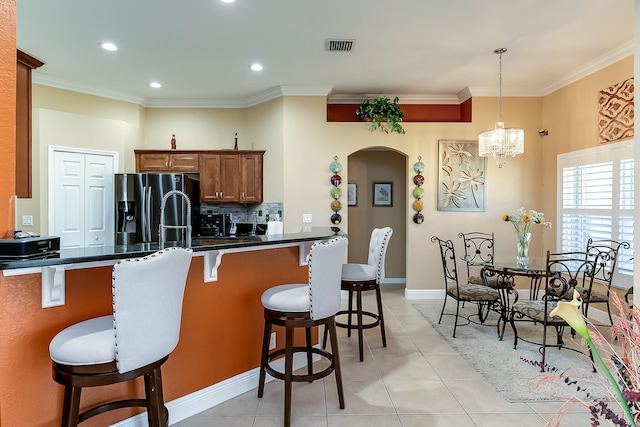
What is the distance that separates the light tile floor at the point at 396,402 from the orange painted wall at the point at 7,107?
1.57 meters

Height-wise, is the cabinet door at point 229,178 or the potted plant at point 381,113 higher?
the potted plant at point 381,113

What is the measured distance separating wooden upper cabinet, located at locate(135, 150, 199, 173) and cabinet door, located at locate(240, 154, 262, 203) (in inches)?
27.9

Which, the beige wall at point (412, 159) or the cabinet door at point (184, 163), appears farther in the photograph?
the cabinet door at point (184, 163)

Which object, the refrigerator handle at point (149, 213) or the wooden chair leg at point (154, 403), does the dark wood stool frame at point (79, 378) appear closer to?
the wooden chair leg at point (154, 403)

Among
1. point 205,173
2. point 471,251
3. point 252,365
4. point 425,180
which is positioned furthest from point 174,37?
point 471,251

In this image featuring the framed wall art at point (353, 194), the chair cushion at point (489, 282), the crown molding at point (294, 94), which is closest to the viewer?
the chair cushion at point (489, 282)

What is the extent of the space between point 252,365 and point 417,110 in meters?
4.32

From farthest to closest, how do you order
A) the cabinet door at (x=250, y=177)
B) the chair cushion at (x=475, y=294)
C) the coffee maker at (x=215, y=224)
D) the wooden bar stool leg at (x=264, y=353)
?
the coffee maker at (x=215, y=224), the cabinet door at (x=250, y=177), the chair cushion at (x=475, y=294), the wooden bar stool leg at (x=264, y=353)

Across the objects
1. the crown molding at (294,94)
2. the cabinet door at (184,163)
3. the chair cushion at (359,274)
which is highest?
the crown molding at (294,94)

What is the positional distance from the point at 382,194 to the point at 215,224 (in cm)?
285

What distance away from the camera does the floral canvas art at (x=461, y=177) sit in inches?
205

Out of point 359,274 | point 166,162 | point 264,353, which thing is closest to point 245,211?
point 166,162

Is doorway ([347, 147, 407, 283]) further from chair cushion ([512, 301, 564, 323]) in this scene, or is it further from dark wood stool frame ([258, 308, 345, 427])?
dark wood stool frame ([258, 308, 345, 427])

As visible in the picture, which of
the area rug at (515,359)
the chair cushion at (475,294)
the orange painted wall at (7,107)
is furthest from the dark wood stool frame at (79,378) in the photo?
the chair cushion at (475,294)
